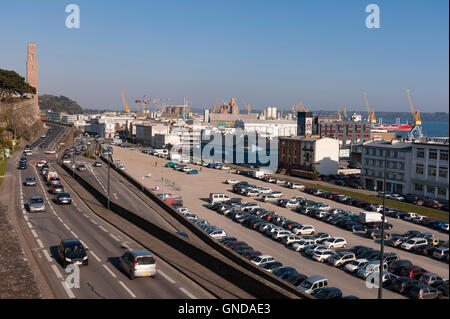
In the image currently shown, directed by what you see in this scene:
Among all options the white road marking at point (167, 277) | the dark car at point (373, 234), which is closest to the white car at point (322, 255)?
the dark car at point (373, 234)

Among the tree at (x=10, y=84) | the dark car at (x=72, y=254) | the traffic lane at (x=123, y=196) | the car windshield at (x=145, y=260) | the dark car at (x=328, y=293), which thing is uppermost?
the tree at (x=10, y=84)

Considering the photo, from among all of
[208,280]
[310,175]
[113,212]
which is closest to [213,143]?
[310,175]

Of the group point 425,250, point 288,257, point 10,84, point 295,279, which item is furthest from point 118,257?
point 10,84

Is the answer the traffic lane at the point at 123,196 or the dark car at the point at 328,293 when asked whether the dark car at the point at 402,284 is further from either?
the traffic lane at the point at 123,196

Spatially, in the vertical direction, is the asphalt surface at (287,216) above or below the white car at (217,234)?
below

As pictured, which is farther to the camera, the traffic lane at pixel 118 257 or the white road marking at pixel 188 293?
the traffic lane at pixel 118 257
